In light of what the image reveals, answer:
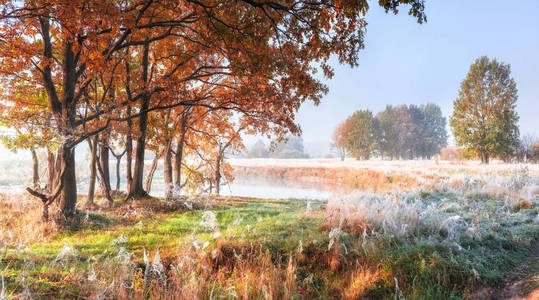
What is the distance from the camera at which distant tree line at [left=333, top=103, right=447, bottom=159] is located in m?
55.8

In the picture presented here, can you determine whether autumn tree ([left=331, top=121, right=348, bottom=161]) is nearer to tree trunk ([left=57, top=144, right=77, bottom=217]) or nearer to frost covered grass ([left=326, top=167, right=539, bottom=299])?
frost covered grass ([left=326, top=167, right=539, bottom=299])

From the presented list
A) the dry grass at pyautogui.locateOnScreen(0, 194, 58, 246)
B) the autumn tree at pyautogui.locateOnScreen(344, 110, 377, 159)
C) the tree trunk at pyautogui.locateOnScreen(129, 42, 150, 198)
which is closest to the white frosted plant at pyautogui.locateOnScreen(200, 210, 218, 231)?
the dry grass at pyautogui.locateOnScreen(0, 194, 58, 246)

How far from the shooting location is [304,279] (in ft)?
13.8

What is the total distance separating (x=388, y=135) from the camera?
5706cm

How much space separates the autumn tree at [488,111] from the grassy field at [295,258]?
87.8 ft

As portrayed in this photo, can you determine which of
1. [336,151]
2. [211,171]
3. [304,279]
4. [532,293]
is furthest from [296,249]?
[336,151]

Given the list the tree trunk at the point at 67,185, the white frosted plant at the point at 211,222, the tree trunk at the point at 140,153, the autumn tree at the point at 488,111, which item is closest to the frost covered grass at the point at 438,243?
the white frosted plant at the point at 211,222

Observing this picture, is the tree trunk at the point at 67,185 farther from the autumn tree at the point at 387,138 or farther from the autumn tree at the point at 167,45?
the autumn tree at the point at 387,138

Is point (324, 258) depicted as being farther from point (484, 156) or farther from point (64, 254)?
point (484, 156)

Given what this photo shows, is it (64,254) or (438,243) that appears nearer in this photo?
(64,254)

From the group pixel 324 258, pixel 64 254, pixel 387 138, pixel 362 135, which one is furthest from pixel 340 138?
pixel 64 254

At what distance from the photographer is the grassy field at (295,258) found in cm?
374

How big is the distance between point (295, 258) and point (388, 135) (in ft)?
191

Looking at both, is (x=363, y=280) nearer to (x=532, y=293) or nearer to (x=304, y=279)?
(x=304, y=279)
